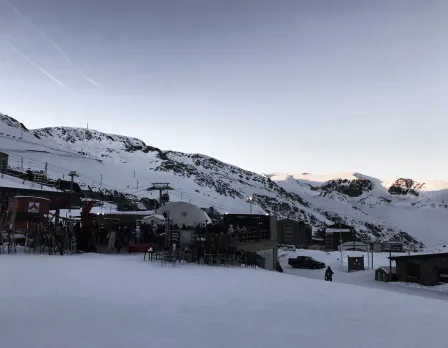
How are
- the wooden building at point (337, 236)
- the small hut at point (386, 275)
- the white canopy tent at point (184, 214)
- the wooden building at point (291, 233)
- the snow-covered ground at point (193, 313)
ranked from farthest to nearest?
1. the wooden building at point (291, 233)
2. the wooden building at point (337, 236)
3. the small hut at point (386, 275)
4. the white canopy tent at point (184, 214)
5. the snow-covered ground at point (193, 313)

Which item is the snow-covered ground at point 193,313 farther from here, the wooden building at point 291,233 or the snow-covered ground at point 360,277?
the wooden building at point 291,233

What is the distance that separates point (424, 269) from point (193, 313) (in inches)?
1063

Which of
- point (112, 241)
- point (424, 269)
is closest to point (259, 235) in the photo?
point (112, 241)

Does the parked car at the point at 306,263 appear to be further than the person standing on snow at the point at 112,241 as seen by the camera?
Yes

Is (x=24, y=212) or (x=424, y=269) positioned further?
(x=424, y=269)

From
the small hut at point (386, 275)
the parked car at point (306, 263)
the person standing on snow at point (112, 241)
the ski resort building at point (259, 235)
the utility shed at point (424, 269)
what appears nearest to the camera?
the person standing on snow at point (112, 241)

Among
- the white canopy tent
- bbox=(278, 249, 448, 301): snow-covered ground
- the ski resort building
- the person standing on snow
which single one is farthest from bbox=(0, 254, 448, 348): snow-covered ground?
the white canopy tent

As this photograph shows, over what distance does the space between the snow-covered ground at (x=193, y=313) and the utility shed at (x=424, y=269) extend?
19.4 metres

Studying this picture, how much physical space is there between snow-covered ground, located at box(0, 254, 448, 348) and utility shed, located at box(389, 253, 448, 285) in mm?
19413

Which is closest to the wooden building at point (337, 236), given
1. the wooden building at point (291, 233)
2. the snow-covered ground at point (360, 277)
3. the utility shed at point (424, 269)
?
the wooden building at point (291, 233)

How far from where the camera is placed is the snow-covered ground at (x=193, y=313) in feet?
21.9

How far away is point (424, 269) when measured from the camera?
98.5 ft

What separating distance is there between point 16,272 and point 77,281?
91.8 inches

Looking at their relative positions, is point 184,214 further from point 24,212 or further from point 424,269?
point 424,269
